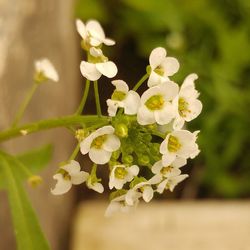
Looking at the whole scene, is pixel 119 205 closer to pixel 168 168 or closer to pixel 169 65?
pixel 168 168

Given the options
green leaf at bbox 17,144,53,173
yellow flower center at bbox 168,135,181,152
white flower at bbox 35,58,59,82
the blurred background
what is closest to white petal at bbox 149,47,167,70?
yellow flower center at bbox 168,135,181,152

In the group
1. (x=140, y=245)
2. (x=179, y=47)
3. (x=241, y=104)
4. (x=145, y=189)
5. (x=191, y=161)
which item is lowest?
(x=140, y=245)

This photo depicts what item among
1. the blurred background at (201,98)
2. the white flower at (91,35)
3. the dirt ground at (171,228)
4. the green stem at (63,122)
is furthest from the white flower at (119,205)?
the dirt ground at (171,228)

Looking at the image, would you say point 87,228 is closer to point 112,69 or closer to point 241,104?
point 241,104

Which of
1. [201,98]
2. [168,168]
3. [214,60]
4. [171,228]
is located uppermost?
[214,60]

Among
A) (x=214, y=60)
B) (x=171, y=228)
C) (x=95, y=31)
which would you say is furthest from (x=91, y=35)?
(x=214, y=60)

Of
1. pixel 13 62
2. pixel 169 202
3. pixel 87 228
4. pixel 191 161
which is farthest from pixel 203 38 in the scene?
pixel 13 62
